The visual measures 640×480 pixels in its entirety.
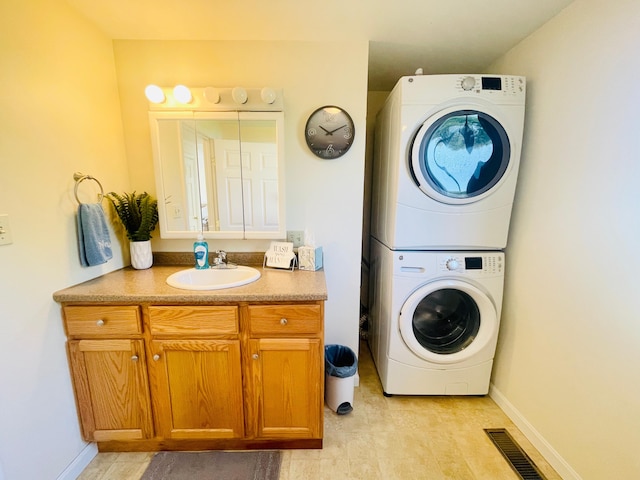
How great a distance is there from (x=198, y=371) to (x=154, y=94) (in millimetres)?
1569

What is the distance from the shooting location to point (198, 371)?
4.24 ft

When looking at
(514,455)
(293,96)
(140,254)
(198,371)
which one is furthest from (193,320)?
(514,455)

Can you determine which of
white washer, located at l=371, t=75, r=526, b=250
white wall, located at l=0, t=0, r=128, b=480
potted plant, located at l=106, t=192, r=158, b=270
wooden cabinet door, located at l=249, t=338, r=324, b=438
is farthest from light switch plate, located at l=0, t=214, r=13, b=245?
white washer, located at l=371, t=75, r=526, b=250

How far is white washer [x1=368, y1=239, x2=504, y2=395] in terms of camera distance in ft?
5.25

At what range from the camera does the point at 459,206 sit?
155 centimetres

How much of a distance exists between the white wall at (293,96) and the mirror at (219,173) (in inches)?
3.6

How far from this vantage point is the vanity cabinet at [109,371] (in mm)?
1237

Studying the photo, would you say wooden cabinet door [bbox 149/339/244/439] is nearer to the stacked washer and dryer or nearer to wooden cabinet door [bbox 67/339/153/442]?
wooden cabinet door [bbox 67/339/153/442]

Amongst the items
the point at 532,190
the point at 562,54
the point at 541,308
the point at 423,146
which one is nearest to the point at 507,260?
the point at 541,308

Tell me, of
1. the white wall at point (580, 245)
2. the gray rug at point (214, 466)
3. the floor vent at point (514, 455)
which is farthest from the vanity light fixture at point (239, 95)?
the floor vent at point (514, 455)

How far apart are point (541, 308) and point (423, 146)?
3.63 ft

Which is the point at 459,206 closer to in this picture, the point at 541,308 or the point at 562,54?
the point at 541,308

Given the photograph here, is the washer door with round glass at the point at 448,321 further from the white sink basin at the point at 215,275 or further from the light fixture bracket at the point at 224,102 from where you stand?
the light fixture bracket at the point at 224,102

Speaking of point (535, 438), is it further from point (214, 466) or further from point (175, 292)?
point (175, 292)
